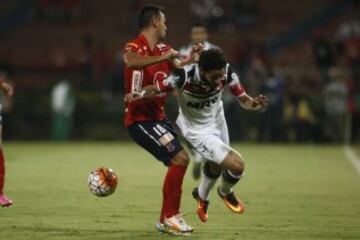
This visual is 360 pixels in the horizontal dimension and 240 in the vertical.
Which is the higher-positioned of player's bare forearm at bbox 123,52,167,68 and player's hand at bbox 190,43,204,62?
player's hand at bbox 190,43,204,62

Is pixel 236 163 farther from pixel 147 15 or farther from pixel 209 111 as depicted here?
pixel 147 15

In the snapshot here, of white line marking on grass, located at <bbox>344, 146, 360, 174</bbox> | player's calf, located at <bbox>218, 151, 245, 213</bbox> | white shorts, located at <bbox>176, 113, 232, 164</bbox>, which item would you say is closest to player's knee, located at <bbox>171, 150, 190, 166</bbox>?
white shorts, located at <bbox>176, 113, 232, 164</bbox>

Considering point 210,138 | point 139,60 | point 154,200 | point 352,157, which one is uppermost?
point 139,60

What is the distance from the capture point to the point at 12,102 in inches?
1019

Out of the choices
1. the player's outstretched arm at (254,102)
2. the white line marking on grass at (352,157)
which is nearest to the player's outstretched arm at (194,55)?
the player's outstretched arm at (254,102)

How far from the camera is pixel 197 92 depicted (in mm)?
9133

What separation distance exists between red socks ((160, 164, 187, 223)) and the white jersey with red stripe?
71 centimetres

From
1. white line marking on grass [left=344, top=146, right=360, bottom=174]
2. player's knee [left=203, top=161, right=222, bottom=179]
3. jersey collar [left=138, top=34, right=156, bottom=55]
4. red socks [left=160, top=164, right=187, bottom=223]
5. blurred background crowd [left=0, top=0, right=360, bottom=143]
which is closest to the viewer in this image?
red socks [left=160, top=164, right=187, bottom=223]

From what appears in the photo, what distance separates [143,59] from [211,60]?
0.75m

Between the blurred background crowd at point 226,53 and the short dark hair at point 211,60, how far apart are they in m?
15.7

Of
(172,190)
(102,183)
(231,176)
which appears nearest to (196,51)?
(172,190)

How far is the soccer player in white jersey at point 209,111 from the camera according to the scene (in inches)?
347

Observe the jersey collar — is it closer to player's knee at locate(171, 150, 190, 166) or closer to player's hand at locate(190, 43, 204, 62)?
player's hand at locate(190, 43, 204, 62)

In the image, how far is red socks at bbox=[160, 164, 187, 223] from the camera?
896 centimetres
